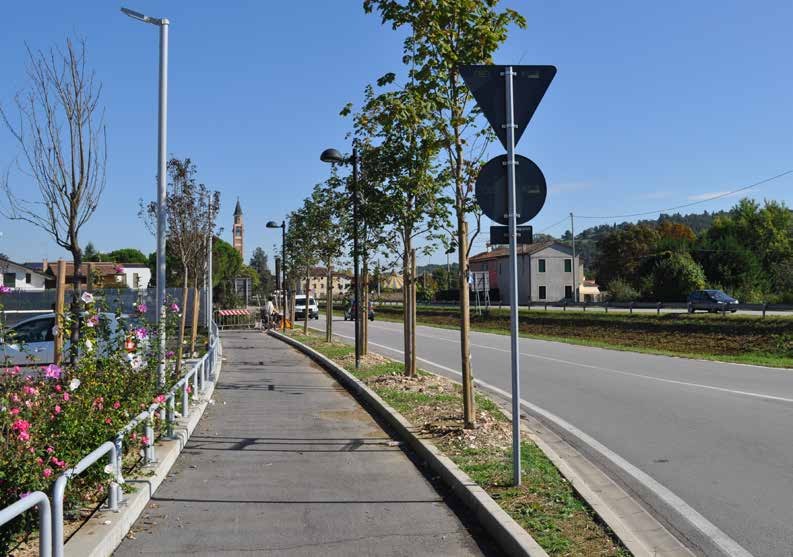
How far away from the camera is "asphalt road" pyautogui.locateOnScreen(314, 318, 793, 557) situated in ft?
19.7

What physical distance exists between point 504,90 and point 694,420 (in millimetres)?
5735

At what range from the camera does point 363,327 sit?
62.9 feet

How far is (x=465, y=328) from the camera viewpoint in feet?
28.2

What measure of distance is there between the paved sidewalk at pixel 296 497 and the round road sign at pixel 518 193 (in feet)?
8.64

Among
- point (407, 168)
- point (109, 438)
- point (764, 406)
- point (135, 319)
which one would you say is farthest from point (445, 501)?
point (407, 168)

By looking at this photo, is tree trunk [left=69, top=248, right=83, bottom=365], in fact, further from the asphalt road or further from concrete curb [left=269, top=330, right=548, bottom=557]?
the asphalt road

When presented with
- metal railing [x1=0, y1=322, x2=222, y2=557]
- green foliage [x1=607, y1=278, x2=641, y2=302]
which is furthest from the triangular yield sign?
green foliage [x1=607, y1=278, x2=641, y2=302]

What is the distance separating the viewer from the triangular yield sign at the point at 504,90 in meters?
6.70

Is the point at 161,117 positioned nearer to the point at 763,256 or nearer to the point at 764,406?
the point at 764,406

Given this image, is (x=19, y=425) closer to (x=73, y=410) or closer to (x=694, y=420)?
(x=73, y=410)

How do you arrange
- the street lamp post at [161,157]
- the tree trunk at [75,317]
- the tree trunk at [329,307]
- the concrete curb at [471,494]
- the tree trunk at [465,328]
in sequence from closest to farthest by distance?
the concrete curb at [471,494] → the tree trunk at [75,317] → the tree trunk at [465,328] → the street lamp post at [161,157] → the tree trunk at [329,307]

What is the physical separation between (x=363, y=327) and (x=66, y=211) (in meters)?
9.64

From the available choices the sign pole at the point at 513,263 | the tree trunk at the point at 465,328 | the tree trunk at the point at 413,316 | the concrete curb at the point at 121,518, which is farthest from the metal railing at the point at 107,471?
the tree trunk at the point at 413,316

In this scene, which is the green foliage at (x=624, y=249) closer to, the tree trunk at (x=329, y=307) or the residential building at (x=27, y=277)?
the residential building at (x=27, y=277)
